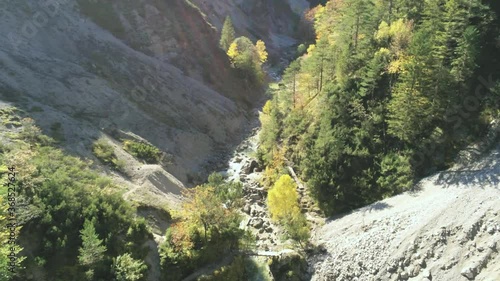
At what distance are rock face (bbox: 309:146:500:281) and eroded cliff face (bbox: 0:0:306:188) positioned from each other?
26328 millimetres

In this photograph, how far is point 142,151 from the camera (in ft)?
170

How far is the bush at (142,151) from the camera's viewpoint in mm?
51188

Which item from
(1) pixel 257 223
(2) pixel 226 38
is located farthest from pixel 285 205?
(2) pixel 226 38

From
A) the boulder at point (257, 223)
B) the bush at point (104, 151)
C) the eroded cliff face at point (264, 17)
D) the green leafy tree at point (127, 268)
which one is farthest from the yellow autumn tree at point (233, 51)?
the green leafy tree at point (127, 268)

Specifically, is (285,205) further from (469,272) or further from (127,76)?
(127,76)

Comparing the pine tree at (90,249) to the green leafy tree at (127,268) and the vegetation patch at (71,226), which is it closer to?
the vegetation patch at (71,226)

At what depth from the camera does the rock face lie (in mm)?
27219

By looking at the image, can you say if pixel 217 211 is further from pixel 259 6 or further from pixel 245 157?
pixel 259 6

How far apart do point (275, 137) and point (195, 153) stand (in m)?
13.7

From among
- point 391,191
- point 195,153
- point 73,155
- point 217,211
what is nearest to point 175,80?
point 195,153

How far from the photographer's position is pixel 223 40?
92812 mm

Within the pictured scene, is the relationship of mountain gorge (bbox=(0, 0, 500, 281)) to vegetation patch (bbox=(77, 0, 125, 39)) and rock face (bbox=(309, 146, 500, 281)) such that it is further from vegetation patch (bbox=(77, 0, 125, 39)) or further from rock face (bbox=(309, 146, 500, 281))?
vegetation patch (bbox=(77, 0, 125, 39))

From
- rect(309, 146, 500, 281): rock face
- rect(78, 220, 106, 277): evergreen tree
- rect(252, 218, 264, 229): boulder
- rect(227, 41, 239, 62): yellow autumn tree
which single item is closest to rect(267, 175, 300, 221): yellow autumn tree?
rect(309, 146, 500, 281): rock face

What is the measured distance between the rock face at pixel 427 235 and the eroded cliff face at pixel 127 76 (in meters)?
26.3
